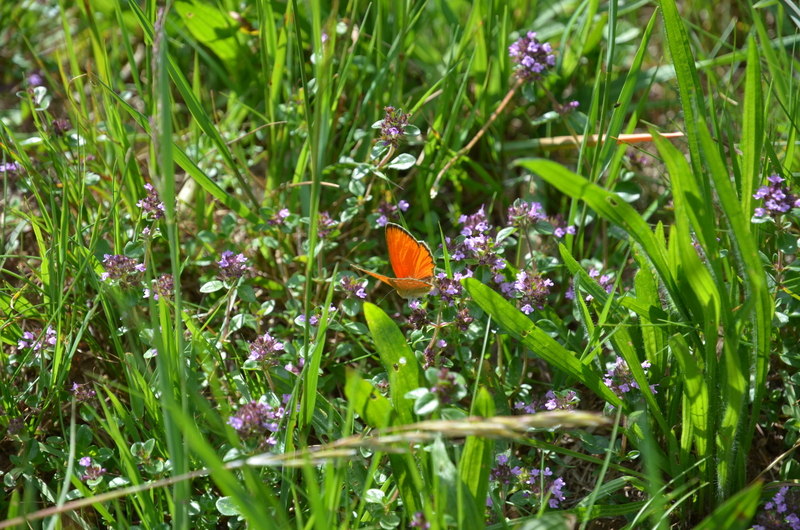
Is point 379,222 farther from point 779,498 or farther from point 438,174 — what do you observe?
point 779,498

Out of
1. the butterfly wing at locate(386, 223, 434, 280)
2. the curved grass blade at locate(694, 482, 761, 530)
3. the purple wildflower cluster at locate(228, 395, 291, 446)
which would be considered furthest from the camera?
the butterfly wing at locate(386, 223, 434, 280)

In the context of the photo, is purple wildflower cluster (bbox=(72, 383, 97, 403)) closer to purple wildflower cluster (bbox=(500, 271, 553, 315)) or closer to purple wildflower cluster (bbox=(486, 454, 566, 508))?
purple wildflower cluster (bbox=(486, 454, 566, 508))

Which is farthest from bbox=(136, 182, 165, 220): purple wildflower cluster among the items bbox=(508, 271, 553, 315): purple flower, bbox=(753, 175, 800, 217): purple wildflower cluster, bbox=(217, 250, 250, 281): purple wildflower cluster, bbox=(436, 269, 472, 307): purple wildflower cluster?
bbox=(753, 175, 800, 217): purple wildflower cluster

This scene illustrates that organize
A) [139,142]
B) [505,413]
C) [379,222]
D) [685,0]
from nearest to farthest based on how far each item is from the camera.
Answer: [505,413], [379,222], [139,142], [685,0]

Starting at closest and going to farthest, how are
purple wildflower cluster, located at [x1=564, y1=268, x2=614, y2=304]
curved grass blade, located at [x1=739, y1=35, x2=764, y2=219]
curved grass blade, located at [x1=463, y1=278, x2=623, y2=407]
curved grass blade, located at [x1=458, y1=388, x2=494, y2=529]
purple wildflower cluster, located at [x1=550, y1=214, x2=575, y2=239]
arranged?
curved grass blade, located at [x1=458, y1=388, x2=494, y2=529]
curved grass blade, located at [x1=739, y1=35, x2=764, y2=219]
curved grass blade, located at [x1=463, y1=278, x2=623, y2=407]
purple wildflower cluster, located at [x1=564, y1=268, x2=614, y2=304]
purple wildflower cluster, located at [x1=550, y1=214, x2=575, y2=239]

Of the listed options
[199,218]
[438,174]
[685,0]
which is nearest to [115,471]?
[199,218]

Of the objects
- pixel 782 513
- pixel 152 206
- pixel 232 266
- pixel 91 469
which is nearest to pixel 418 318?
pixel 232 266

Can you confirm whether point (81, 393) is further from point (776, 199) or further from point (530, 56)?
point (776, 199)
